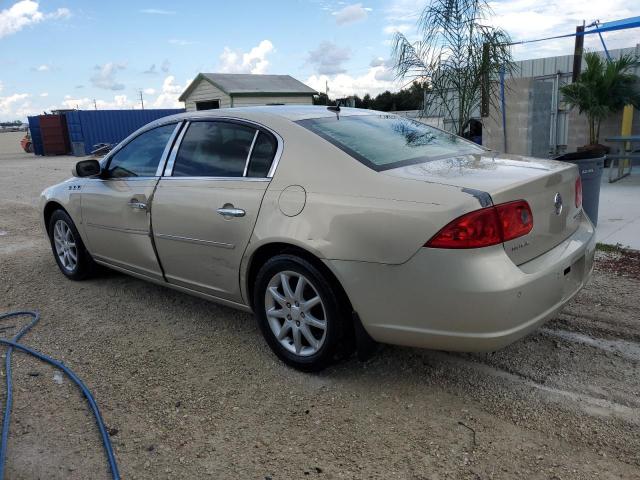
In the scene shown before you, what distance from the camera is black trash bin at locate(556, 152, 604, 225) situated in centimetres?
578

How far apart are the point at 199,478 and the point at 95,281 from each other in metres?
3.35

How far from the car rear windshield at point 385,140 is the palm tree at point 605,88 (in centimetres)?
771

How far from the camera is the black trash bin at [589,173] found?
19.0 feet

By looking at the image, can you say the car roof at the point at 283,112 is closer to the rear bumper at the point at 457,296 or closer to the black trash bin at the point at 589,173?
the rear bumper at the point at 457,296

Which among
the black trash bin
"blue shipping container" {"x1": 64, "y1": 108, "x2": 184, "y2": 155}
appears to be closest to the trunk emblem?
the black trash bin

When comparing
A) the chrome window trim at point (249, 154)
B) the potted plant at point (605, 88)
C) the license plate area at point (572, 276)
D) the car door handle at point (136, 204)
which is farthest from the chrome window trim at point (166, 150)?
the potted plant at point (605, 88)

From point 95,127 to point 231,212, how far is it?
1097 inches

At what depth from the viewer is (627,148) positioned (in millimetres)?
10414

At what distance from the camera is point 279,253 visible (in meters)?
3.28

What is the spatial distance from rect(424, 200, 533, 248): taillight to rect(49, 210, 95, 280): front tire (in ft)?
12.0

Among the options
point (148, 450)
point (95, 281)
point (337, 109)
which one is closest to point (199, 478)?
point (148, 450)

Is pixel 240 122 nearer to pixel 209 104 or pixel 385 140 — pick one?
pixel 385 140

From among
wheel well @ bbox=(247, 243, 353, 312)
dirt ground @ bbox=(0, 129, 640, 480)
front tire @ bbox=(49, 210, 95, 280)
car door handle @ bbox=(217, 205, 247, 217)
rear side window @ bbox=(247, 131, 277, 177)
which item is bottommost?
dirt ground @ bbox=(0, 129, 640, 480)

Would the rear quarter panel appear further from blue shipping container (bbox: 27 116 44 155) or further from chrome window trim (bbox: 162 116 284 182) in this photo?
blue shipping container (bbox: 27 116 44 155)
